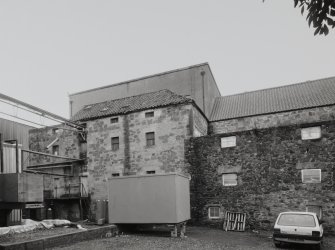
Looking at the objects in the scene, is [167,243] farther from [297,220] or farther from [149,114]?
[149,114]

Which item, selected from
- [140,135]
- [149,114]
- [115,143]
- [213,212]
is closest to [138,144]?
[140,135]

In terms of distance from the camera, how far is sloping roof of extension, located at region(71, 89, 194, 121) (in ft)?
73.9

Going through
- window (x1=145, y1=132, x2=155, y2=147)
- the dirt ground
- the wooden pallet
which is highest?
window (x1=145, y1=132, x2=155, y2=147)

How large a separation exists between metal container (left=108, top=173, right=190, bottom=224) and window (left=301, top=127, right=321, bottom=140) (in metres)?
7.96

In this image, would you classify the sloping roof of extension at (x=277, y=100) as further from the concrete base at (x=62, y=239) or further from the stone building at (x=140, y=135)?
the concrete base at (x=62, y=239)

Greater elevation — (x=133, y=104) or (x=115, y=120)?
(x=133, y=104)

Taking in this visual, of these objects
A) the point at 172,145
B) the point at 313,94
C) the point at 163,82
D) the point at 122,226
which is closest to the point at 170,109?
the point at 172,145

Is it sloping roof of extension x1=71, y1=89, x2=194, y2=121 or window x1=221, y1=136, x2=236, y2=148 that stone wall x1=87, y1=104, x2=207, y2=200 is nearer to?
sloping roof of extension x1=71, y1=89, x2=194, y2=121

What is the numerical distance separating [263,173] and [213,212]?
13.1ft

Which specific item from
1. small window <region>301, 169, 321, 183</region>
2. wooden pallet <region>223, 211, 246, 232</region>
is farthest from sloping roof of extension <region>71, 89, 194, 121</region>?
small window <region>301, 169, 321, 183</region>

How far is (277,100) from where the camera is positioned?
83.5 ft

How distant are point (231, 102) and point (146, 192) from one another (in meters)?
15.4

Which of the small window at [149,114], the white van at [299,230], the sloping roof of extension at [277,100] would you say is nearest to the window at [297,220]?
the white van at [299,230]

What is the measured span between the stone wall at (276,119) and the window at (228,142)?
4.06 meters
